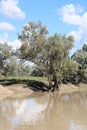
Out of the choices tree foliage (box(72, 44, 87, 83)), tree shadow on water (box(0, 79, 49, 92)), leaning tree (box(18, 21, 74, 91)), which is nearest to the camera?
leaning tree (box(18, 21, 74, 91))

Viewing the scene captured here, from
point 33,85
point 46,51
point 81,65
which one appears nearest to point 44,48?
point 46,51

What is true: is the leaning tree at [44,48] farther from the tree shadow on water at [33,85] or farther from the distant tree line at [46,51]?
the tree shadow on water at [33,85]

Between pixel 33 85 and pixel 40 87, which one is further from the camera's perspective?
pixel 40 87

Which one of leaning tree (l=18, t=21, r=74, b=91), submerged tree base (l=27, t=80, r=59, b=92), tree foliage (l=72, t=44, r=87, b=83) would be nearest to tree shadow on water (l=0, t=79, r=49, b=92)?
submerged tree base (l=27, t=80, r=59, b=92)

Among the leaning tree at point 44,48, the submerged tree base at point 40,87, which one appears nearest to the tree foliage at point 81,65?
the submerged tree base at point 40,87

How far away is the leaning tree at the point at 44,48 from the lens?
5384 cm

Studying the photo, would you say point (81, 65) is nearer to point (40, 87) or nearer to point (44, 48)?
point (40, 87)

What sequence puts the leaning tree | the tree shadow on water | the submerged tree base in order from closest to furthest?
the leaning tree < the tree shadow on water < the submerged tree base

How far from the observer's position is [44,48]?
179 feet

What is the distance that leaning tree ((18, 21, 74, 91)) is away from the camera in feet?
177

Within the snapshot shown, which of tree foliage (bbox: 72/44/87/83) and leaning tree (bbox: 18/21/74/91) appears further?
tree foliage (bbox: 72/44/87/83)

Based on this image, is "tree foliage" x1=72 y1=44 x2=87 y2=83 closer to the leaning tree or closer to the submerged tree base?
the submerged tree base

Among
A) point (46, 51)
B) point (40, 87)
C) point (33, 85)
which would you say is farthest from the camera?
point (40, 87)

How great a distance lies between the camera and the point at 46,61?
5591cm
